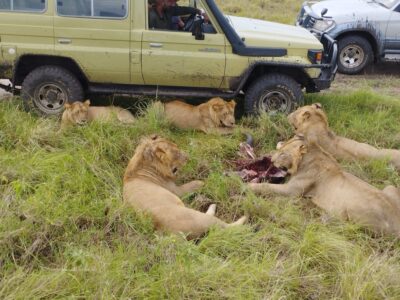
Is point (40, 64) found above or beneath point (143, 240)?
above

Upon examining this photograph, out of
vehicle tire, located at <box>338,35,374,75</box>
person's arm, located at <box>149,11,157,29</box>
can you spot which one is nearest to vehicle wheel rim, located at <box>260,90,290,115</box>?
person's arm, located at <box>149,11,157,29</box>

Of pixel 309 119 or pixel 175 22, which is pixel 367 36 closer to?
pixel 309 119

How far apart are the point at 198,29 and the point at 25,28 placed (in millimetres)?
2138

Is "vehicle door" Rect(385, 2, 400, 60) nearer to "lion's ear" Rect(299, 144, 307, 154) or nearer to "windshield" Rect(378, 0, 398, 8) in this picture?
"windshield" Rect(378, 0, 398, 8)

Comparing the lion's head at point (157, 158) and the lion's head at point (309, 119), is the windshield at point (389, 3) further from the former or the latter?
the lion's head at point (157, 158)

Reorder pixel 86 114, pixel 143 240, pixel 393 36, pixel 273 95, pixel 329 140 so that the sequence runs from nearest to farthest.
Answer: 1. pixel 143 240
2. pixel 329 140
3. pixel 86 114
4. pixel 273 95
5. pixel 393 36

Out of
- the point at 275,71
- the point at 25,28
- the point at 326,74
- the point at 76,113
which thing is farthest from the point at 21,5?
the point at 326,74

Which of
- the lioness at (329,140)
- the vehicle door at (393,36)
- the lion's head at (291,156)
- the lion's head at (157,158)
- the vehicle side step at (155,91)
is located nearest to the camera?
the lion's head at (157,158)

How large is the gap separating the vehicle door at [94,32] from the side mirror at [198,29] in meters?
0.82

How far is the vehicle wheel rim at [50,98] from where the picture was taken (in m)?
6.08

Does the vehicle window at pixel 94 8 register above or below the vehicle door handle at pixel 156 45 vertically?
above

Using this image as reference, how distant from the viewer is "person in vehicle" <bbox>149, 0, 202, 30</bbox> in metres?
6.00

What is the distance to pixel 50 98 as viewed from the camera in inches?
243

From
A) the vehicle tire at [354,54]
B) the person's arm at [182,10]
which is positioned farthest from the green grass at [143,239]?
the vehicle tire at [354,54]
